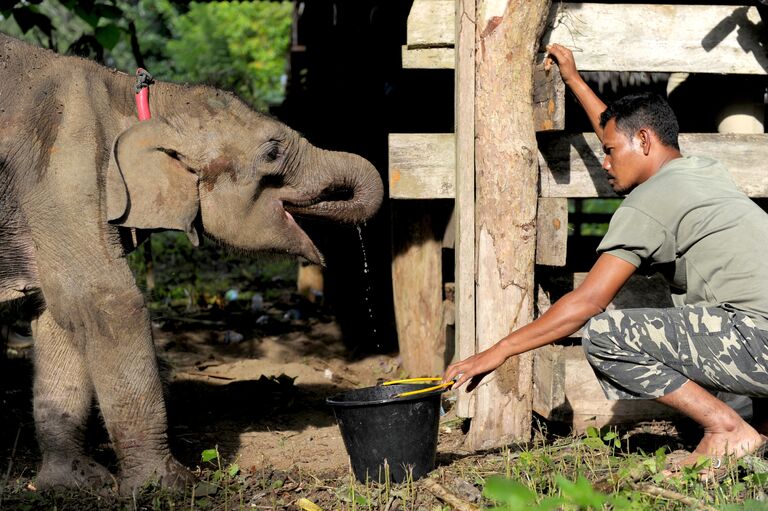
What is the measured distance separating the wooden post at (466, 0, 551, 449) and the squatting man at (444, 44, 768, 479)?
2.07ft

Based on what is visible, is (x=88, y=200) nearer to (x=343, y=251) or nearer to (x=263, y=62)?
(x=343, y=251)

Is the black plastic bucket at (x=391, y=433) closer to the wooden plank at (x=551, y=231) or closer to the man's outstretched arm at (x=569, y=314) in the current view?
the man's outstretched arm at (x=569, y=314)

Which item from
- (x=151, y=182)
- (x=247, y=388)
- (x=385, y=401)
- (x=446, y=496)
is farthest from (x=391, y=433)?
(x=247, y=388)

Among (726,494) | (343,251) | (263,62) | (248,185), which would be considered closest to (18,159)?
(248,185)

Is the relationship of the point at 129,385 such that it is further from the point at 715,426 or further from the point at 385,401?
the point at 715,426

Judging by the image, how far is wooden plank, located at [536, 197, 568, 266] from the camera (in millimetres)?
4886

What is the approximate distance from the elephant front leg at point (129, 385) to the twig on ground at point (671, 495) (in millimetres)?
2139

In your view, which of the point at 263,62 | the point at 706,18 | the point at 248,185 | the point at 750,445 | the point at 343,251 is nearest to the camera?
the point at 750,445

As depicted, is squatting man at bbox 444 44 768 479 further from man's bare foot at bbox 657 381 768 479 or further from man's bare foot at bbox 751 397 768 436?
man's bare foot at bbox 751 397 768 436

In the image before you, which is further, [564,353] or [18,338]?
[18,338]

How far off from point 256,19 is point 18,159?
24991 mm

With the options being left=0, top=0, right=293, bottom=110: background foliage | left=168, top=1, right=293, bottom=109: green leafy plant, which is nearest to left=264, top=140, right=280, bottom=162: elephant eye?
left=0, top=0, right=293, bottom=110: background foliage

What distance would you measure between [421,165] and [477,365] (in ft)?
5.30

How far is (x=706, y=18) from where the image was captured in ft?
17.3
